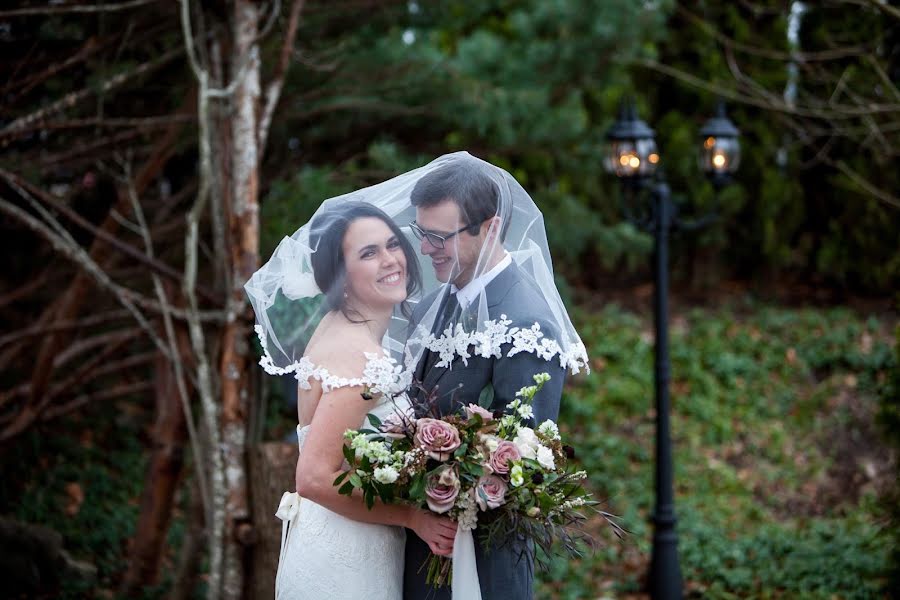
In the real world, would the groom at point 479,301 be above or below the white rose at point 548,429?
above

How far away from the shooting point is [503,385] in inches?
95.3

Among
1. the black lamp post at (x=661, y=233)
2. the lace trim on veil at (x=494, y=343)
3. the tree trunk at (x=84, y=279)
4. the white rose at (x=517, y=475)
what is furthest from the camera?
the black lamp post at (x=661, y=233)

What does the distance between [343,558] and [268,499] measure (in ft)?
6.23

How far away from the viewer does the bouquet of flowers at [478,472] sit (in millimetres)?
2197

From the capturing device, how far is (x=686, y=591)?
6770 millimetres

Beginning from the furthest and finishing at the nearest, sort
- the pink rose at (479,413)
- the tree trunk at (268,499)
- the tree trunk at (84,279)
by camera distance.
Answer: the tree trunk at (84,279)
the tree trunk at (268,499)
the pink rose at (479,413)

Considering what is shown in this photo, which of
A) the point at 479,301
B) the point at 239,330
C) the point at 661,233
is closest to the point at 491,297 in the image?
the point at 479,301

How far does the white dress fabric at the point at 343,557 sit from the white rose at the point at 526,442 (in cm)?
35

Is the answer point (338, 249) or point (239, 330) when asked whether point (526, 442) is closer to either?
point (338, 249)

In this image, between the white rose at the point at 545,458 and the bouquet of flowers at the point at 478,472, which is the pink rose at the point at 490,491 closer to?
the bouquet of flowers at the point at 478,472

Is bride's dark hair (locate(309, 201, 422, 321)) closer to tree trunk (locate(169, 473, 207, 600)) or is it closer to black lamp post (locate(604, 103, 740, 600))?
tree trunk (locate(169, 473, 207, 600))

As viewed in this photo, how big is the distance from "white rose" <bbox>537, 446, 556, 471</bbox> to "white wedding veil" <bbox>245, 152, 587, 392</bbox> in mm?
268

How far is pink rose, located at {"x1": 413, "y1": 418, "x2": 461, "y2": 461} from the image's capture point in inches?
86.1

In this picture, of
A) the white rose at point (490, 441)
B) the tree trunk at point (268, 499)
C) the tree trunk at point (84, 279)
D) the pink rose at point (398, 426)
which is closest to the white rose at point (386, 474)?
the pink rose at point (398, 426)
